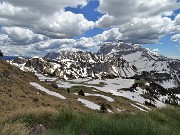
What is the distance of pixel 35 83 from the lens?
8144 cm

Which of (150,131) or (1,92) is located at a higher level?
(150,131)

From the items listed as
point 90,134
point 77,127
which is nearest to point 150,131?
point 90,134

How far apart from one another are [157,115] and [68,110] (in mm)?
4801

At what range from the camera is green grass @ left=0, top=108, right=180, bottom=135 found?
842 cm

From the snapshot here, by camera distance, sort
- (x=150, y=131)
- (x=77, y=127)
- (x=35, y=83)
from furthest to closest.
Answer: (x=35, y=83) → (x=77, y=127) → (x=150, y=131)

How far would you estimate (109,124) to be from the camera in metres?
9.30

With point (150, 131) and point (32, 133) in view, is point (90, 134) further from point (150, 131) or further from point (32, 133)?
point (32, 133)

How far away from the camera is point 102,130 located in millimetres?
8688

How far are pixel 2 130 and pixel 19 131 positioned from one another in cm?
56

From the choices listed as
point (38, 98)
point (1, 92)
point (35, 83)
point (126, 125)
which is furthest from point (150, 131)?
point (35, 83)

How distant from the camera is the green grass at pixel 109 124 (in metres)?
8.42

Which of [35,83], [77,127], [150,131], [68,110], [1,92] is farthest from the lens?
[35,83]

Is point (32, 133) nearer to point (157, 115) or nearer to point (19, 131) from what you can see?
point (19, 131)

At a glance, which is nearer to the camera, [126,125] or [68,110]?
[126,125]
